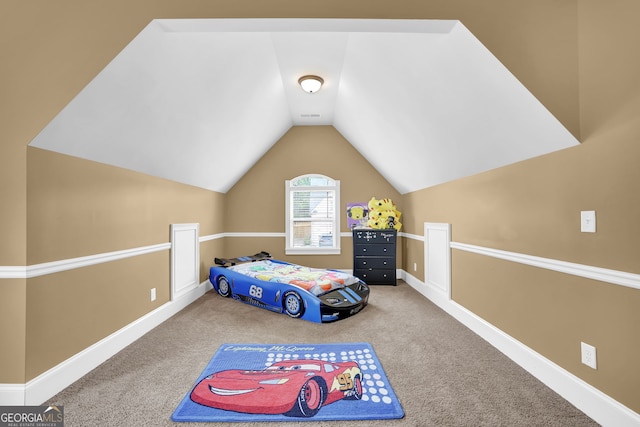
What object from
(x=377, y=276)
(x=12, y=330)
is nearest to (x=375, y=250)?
(x=377, y=276)

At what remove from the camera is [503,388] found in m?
1.95

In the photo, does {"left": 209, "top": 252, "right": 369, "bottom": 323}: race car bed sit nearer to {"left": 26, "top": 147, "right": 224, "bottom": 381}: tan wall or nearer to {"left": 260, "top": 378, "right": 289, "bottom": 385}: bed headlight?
{"left": 26, "top": 147, "right": 224, "bottom": 381}: tan wall

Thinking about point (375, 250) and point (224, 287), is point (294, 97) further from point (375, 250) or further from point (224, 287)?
point (224, 287)

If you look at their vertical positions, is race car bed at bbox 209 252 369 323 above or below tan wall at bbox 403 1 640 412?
below

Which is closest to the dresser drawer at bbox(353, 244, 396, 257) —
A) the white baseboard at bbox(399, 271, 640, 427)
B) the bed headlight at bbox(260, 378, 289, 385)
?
the white baseboard at bbox(399, 271, 640, 427)

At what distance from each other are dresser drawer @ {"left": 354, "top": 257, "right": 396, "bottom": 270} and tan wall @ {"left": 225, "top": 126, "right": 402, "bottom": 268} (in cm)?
60

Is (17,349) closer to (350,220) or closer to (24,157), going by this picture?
(24,157)

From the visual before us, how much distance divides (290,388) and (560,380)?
1.71 metres

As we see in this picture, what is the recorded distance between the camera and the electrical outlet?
1.69 meters

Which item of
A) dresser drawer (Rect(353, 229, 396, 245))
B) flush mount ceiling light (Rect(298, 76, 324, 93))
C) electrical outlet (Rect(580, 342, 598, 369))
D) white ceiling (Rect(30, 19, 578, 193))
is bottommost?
electrical outlet (Rect(580, 342, 598, 369))

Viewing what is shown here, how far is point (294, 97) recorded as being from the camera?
434cm

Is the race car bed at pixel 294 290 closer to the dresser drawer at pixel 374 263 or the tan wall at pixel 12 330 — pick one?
the dresser drawer at pixel 374 263

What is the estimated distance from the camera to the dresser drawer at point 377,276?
4.85 m

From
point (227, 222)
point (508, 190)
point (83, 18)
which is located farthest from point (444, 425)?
point (227, 222)
